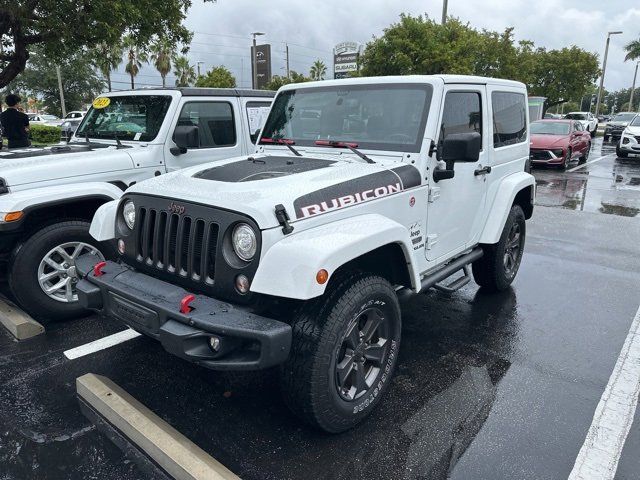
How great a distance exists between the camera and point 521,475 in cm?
264

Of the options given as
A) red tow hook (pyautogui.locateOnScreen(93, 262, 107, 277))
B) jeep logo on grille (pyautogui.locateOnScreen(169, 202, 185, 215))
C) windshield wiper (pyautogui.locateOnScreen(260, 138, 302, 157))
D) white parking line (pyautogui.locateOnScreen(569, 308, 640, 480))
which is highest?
windshield wiper (pyautogui.locateOnScreen(260, 138, 302, 157))

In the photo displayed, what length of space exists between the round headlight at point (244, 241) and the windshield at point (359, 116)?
143cm

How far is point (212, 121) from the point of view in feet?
18.4

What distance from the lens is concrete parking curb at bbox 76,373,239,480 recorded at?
2.50 meters

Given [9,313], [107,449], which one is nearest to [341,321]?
[107,449]

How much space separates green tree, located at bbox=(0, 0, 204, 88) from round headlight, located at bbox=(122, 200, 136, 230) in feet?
20.4

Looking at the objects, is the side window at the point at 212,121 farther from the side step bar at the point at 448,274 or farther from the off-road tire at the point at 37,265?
the side step bar at the point at 448,274

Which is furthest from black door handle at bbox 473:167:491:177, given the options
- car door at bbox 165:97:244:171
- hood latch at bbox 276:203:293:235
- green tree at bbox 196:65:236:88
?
green tree at bbox 196:65:236:88

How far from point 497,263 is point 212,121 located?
134 inches

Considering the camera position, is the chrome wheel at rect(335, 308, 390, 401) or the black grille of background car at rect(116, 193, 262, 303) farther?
the chrome wheel at rect(335, 308, 390, 401)

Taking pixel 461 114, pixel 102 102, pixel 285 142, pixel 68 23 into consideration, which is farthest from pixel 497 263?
pixel 68 23

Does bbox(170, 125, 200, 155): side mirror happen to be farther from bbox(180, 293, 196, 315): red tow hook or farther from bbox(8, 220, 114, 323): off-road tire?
bbox(180, 293, 196, 315): red tow hook

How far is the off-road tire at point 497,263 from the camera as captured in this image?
15.9 ft

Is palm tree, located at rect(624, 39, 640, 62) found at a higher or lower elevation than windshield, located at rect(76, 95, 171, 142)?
higher
